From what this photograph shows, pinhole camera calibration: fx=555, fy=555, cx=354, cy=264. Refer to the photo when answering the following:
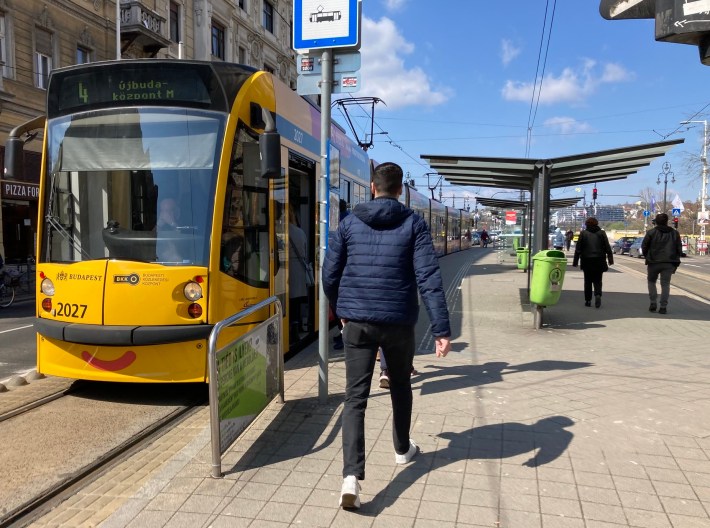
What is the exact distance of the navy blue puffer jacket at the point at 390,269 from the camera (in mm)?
3182

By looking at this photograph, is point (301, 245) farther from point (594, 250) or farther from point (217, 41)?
point (217, 41)

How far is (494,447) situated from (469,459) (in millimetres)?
304

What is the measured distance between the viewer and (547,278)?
326 inches

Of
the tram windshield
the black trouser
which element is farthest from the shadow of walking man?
the tram windshield

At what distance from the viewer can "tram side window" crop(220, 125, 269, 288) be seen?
5.05 m

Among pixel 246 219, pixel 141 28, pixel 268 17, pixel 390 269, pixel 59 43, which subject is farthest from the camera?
pixel 268 17

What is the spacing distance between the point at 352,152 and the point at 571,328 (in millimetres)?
4843

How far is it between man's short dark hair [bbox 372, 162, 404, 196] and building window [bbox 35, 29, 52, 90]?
68.0ft

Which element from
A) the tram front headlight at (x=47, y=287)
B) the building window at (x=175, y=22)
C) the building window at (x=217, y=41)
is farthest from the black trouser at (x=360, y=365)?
the building window at (x=217, y=41)

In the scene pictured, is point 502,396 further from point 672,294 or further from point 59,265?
point 672,294

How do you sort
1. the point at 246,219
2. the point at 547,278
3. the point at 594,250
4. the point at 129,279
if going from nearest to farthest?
1. the point at 129,279
2. the point at 246,219
3. the point at 547,278
4. the point at 594,250

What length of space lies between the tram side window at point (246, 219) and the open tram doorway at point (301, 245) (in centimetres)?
89

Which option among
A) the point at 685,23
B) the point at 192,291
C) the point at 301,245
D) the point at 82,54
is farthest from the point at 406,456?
the point at 82,54

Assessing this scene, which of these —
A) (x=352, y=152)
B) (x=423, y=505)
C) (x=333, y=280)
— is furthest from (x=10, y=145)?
(x=352, y=152)
